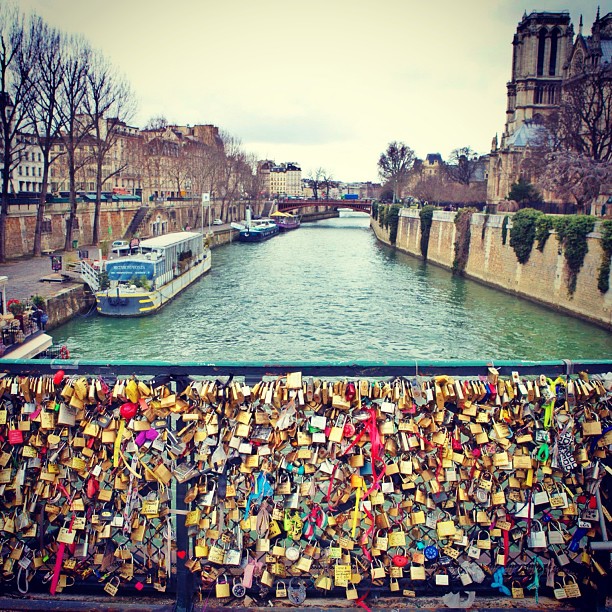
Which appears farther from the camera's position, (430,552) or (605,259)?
(605,259)

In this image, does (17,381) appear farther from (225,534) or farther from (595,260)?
(595,260)

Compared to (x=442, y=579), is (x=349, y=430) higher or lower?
higher

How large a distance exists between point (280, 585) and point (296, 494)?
0.51 metres

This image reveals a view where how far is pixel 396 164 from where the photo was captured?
94.7 metres

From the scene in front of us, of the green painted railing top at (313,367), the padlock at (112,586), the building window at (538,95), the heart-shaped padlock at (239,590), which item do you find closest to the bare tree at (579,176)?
the green painted railing top at (313,367)

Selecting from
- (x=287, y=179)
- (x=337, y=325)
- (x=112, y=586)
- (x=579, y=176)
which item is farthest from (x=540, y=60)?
(x=287, y=179)

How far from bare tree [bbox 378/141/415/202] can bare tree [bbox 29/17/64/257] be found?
6417cm

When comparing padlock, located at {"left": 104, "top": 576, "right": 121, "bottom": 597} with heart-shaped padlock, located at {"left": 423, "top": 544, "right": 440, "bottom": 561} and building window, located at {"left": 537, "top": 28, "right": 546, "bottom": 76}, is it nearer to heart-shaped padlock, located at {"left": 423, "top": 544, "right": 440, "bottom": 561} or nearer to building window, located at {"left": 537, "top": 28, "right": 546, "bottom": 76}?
heart-shaped padlock, located at {"left": 423, "top": 544, "right": 440, "bottom": 561}

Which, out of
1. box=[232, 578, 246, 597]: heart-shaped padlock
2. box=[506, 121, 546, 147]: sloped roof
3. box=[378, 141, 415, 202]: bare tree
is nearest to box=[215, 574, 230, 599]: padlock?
box=[232, 578, 246, 597]: heart-shaped padlock

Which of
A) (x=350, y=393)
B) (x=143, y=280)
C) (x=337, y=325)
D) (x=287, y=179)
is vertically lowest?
(x=337, y=325)

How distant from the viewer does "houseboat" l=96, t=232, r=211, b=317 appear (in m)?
23.2

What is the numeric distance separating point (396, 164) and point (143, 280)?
75952 mm

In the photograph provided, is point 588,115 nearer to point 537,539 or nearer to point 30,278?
point 30,278

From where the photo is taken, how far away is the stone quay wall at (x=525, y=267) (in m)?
23.1
